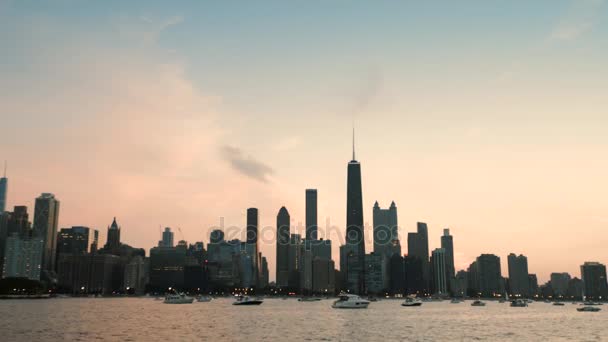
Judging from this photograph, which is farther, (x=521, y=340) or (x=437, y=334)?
(x=437, y=334)

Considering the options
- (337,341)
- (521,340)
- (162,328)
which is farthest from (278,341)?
(521,340)

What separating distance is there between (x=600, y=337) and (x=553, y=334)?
998cm

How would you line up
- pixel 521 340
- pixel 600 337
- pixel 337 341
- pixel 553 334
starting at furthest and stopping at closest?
pixel 553 334
pixel 600 337
pixel 521 340
pixel 337 341

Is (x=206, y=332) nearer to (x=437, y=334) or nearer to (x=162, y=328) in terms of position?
(x=162, y=328)

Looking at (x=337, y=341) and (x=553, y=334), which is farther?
(x=553, y=334)

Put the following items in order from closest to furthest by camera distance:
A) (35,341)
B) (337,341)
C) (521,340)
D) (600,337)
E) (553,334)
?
(35,341) < (337,341) < (521,340) < (600,337) < (553,334)

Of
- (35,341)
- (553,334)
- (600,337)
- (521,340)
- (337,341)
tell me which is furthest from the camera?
(553,334)

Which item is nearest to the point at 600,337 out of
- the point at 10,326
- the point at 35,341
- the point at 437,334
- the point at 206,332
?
the point at 437,334

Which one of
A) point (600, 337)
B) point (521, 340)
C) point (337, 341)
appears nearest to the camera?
point (337, 341)

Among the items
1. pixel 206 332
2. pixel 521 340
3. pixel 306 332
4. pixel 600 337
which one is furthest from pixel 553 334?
pixel 206 332

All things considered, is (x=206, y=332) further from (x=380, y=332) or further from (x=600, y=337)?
(x=600, y=337)

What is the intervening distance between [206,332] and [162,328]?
1504cm

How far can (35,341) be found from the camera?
9262 centimetres

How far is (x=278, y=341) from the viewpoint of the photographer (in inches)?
3927
